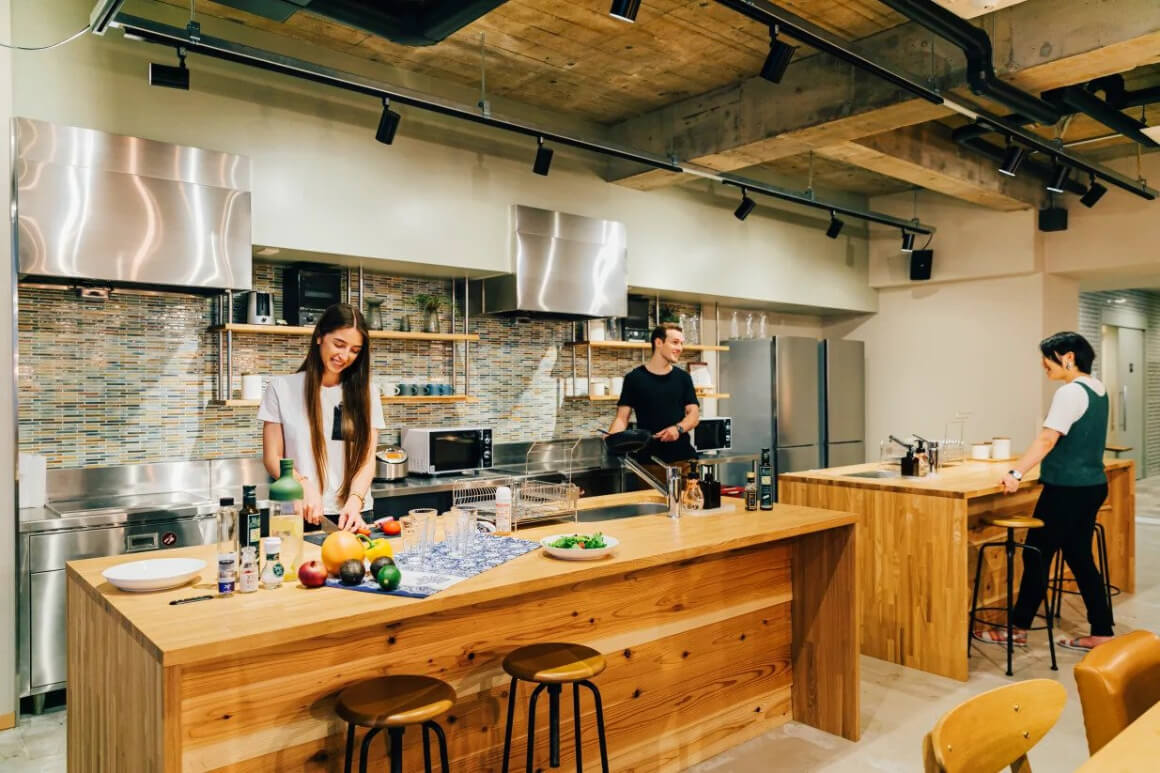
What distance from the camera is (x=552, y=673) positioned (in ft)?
7.13

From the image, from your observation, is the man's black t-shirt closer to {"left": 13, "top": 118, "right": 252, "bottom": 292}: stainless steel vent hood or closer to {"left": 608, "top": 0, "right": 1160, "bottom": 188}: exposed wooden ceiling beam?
{"left": 608, "top": 0, "right": 1160, "bottom": 188}: exposed wooden ceiling beam

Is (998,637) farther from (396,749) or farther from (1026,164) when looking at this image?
(1026,164)

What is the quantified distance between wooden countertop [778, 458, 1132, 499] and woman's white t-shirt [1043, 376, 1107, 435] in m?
0.40

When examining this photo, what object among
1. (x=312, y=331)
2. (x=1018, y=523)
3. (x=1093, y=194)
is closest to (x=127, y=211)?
(x=312, y=331)

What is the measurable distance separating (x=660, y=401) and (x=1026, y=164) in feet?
13.7

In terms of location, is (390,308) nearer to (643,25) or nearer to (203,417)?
(203,417)

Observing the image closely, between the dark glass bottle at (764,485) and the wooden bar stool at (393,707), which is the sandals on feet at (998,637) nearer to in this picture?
the dark glass bottle at (764,485)

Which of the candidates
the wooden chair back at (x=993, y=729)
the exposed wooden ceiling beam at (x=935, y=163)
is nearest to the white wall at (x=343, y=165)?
the exposed wooden ceiling beam at (x=935, y=163)

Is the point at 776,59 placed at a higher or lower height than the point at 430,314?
higher

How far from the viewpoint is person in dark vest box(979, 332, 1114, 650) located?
13.3 feet

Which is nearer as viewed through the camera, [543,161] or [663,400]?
[663,400]

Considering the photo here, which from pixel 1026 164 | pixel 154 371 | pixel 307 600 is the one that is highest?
pixel 1026 164

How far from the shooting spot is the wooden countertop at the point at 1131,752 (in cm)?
128

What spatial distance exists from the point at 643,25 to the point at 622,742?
320 centimetres
